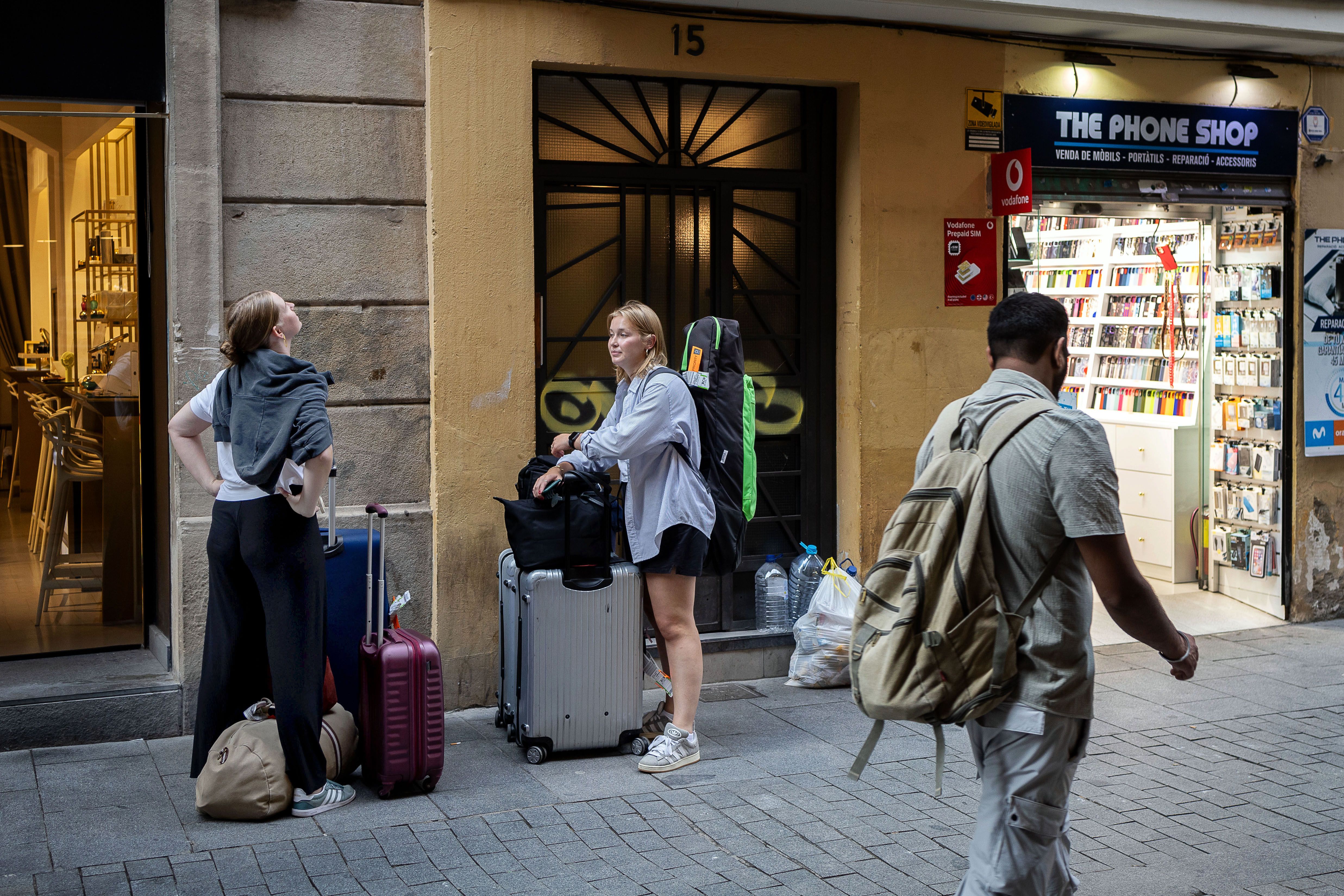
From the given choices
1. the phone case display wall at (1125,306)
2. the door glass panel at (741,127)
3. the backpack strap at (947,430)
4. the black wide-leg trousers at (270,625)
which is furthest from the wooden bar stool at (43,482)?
the phone case display wall at (1125,306)

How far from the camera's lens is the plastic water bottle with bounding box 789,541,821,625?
7520 millimetres

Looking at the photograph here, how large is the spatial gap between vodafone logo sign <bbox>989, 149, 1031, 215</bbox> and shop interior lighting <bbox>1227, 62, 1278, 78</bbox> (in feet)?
6.17

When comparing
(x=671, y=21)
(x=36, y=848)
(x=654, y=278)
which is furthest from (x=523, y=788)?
(x=671, y=21)

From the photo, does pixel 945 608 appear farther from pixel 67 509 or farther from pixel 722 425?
pixel 67 509

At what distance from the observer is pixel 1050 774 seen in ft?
10.3

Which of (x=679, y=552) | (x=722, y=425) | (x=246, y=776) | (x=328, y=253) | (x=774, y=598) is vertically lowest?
(x=246, y=776)

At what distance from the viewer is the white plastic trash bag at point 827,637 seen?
707 centimetres

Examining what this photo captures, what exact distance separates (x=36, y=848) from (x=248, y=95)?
3.55 m

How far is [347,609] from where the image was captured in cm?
575

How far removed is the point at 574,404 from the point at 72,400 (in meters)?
2.66

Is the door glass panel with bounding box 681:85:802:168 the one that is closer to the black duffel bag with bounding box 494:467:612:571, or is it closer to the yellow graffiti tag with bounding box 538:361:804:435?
the yellow graffiti tag with bounding box 538:361:804:435

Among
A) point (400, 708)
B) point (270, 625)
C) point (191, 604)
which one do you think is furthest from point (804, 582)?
point (270, 625)

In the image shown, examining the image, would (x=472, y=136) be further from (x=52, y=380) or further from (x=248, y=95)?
(x=52, y=380)

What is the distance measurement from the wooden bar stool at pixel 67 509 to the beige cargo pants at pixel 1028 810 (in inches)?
210
